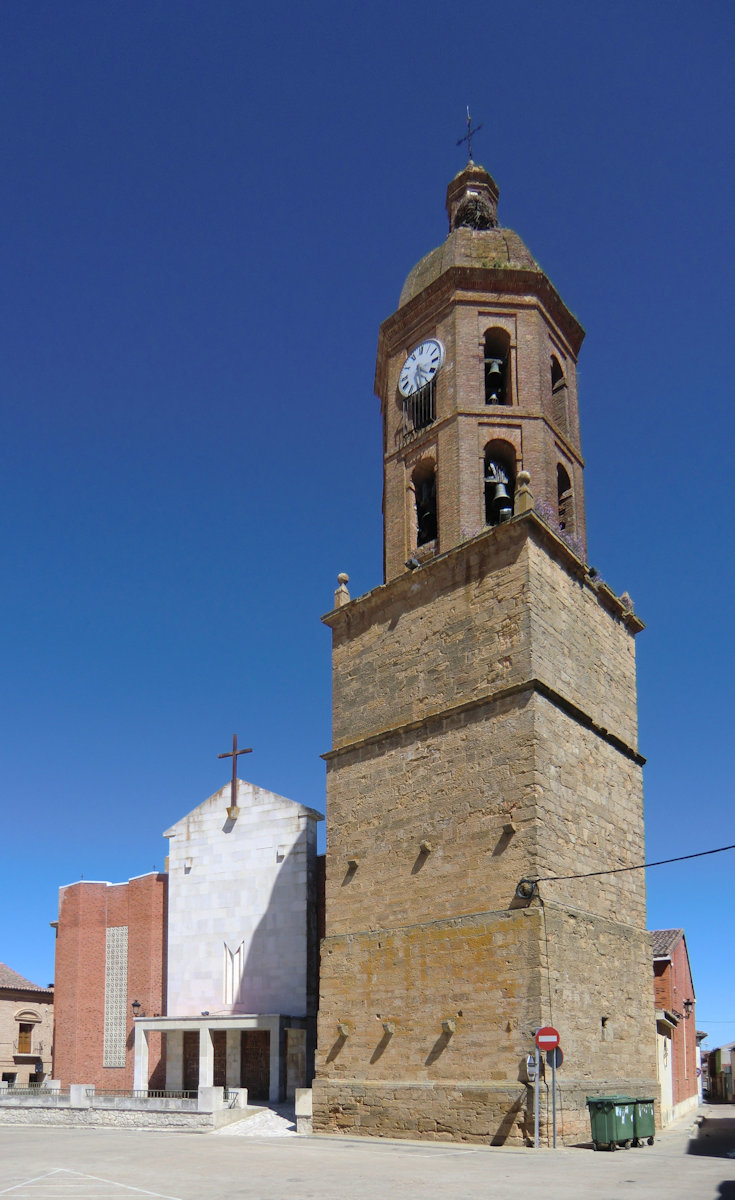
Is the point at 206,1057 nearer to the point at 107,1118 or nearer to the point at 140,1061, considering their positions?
the point at 140,1061

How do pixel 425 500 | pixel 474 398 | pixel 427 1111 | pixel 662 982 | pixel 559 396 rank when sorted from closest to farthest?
pixel 427 1111, pixel 474 398, pixel 425 500, pixel 559 396, pixel 662 982

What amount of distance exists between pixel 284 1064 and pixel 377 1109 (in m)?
7.99

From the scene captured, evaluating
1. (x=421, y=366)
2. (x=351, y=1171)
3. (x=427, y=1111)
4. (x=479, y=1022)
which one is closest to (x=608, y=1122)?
(x=479, y=1022)

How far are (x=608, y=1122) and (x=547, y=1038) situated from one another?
1761 mm

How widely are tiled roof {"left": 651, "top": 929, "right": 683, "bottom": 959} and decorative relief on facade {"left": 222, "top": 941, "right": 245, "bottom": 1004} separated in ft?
43.7

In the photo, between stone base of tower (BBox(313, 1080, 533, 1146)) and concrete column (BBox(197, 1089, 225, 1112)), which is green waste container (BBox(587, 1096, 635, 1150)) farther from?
concrete column (BBox(197, 1089, 225, 1112))

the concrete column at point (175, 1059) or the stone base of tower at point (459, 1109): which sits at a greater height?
the stone base of tower at point (459, 1109)

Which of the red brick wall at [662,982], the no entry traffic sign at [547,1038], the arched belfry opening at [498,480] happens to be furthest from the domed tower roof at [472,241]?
the red brick wall at [662,982]

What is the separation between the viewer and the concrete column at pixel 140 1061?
95.2ft

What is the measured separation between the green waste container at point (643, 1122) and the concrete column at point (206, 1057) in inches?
521

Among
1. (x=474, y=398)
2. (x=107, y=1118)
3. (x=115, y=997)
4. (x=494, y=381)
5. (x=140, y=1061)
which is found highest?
(x=494, y=381)

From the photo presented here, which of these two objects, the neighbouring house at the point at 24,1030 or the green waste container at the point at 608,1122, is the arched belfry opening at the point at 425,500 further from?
the neighbouring house at the point at 24,1030

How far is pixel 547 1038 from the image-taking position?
1611 centimetres

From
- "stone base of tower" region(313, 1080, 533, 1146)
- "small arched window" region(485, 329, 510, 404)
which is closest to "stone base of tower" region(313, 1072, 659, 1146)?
"stone base of tower" region(313, 1080, 533, 1146)
